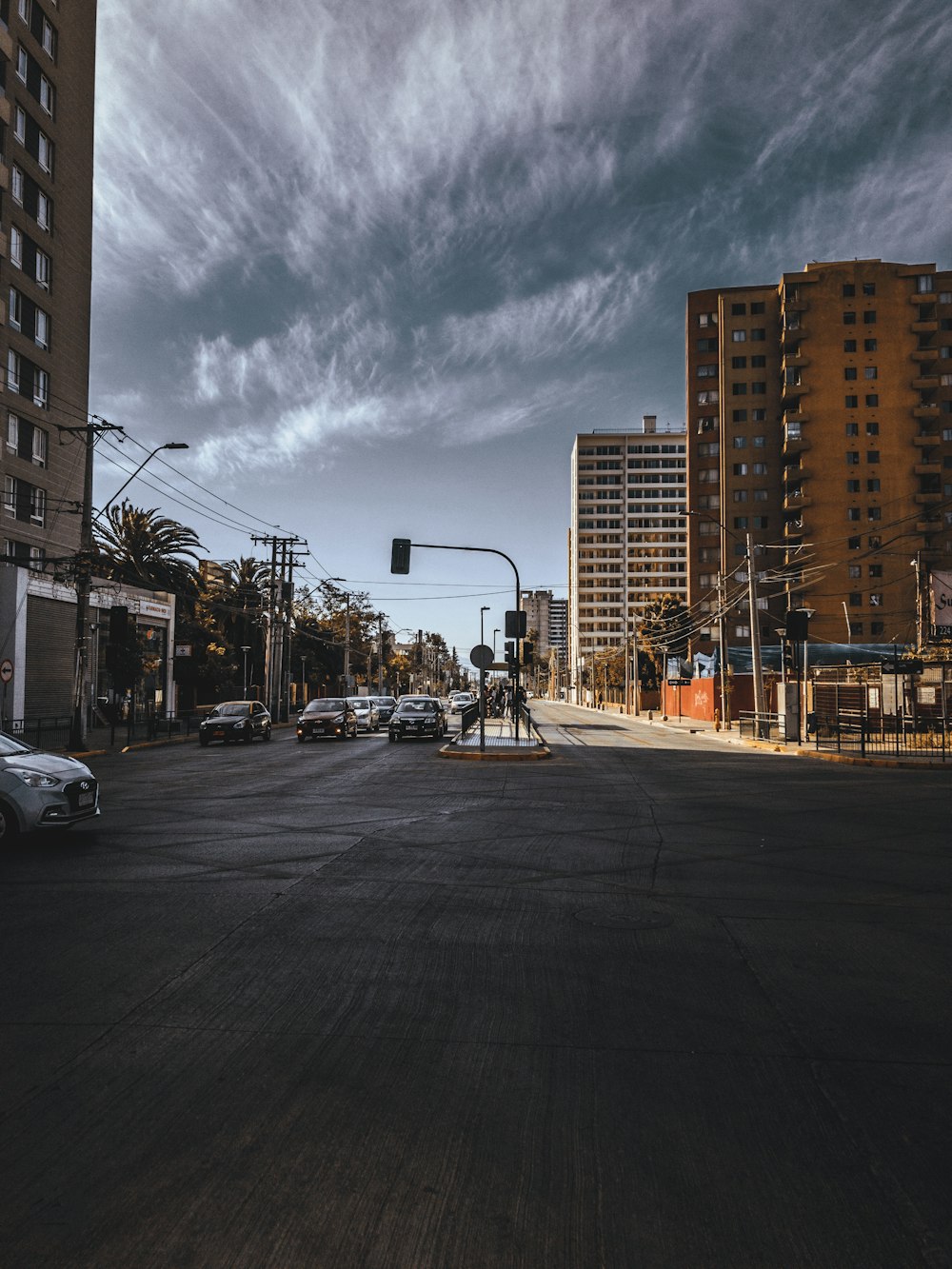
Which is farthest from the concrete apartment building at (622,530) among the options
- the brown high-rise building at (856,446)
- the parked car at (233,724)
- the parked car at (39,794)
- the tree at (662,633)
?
the parked car at (39,794)

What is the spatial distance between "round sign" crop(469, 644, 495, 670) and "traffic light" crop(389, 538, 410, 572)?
4.68 m

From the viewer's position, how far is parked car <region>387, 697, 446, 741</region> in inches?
1291

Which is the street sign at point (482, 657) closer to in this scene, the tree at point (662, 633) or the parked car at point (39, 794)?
A: the parked car at point (39, 794)

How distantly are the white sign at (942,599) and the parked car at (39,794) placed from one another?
116 feet

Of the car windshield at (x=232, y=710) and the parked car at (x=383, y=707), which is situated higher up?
the car windshield at (x=232, y=710)

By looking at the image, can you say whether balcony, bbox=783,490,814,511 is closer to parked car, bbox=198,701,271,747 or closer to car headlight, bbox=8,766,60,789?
parked car, bbox=198,701,271,747

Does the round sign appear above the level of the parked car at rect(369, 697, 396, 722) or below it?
above

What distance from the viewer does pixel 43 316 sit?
126ft

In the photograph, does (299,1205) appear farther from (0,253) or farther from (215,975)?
(0,253)

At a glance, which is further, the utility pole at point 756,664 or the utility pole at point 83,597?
the utility pole at point 756,664

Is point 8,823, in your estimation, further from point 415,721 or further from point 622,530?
point 622,530

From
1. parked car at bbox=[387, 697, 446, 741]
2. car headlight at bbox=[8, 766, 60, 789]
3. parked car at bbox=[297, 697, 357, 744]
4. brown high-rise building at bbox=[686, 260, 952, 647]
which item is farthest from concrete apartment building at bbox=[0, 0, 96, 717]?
brown high-rise building at bbox=[686, 260, 952, 647]

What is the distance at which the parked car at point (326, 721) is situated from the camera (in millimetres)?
33531

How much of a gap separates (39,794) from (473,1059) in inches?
301
